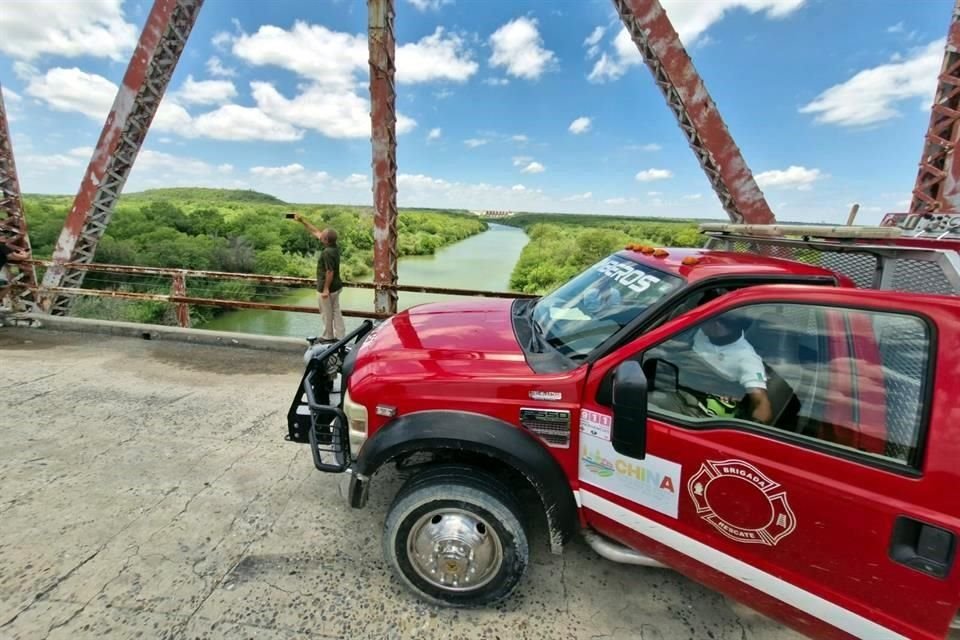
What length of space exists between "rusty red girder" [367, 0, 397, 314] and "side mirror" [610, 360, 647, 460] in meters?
4.61

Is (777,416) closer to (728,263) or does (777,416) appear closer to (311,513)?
(728,263)

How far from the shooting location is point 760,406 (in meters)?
1.67

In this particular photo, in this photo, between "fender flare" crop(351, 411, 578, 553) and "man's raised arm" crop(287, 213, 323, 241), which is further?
"man's raised arm" crop(287, 213, 323, 241)

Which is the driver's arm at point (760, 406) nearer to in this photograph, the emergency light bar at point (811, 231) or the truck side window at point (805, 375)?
the truck side window at point (805, 375)

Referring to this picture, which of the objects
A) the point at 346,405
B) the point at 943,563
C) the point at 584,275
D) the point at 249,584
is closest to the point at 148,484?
the point at 249,584

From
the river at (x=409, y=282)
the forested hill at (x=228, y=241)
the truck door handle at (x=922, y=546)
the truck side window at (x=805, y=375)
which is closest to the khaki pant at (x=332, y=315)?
the river at (x=409, y=282)

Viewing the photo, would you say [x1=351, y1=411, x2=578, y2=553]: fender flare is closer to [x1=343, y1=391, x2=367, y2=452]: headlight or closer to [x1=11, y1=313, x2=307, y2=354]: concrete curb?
[x1=343, y1=391, x2=367, y2=452]: headlight

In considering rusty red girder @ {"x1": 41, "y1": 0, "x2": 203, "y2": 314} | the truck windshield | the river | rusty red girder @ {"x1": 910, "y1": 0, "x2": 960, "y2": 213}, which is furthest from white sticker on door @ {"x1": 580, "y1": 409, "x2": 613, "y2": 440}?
rusty red girder @ {"x1": 41, "y1": 0, "x2": 203, "y2": 314}

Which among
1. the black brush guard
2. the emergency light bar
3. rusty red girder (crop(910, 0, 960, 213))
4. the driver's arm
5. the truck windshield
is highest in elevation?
rusty red girder (crop(910, 0, 960, 213))

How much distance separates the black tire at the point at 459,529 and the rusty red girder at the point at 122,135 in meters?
7.42

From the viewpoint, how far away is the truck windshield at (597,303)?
2.10 meters

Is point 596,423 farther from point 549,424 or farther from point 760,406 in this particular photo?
point 760,406

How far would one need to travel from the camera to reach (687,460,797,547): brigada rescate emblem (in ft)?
5.12

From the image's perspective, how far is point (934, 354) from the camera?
1.40 meters
